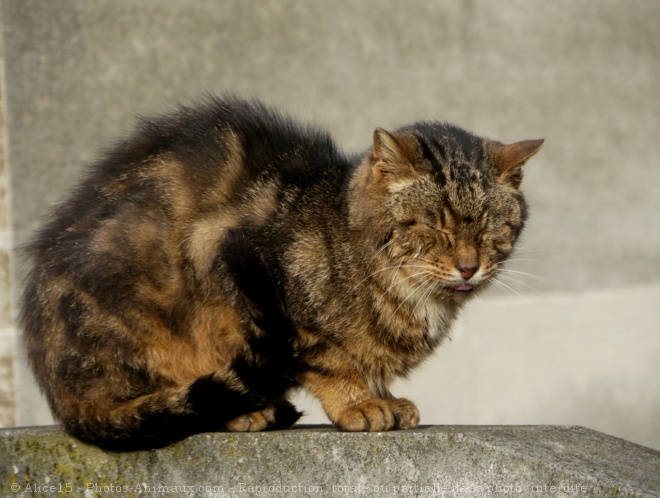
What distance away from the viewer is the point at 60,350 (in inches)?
125

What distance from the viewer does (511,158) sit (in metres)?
3.40

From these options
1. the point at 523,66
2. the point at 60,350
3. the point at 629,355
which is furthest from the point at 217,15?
the point at 629,355

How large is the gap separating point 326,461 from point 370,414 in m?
0.29

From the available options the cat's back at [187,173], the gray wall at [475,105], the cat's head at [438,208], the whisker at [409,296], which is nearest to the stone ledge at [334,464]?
the whisker at [409,296]

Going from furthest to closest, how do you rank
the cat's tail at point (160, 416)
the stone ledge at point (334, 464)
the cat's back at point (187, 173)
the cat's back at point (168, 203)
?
the cat's back at point (187, 173) → the cat's back at point (168, 203) → the cat's tail at point (160, 416) → the stone ledge at point (334, 464)

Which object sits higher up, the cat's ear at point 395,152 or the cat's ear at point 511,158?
the cat's ear at point 511,158

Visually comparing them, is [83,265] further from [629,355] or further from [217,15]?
[629,355]

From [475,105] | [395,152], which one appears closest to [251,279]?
[395,152]

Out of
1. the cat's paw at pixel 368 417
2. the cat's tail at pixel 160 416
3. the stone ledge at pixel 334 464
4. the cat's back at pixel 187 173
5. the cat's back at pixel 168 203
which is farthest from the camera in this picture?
the cat's back at pixel 187 173

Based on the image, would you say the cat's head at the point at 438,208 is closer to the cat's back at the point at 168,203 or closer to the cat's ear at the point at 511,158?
the cat's ear at the point at 511,158

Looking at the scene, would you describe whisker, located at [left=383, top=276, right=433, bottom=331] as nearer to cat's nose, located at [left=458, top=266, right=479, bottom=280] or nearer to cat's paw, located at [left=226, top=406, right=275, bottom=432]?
cat's nose, located at [left=458, top=266, right=479, bottom=280]

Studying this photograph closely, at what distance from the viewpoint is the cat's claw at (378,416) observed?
312cm

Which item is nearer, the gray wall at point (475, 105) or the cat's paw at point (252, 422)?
the cat's paw at point (252, 422)

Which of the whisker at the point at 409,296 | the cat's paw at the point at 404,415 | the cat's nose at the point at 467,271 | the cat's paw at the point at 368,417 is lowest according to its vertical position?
the cat's paw at the point at 368,417
